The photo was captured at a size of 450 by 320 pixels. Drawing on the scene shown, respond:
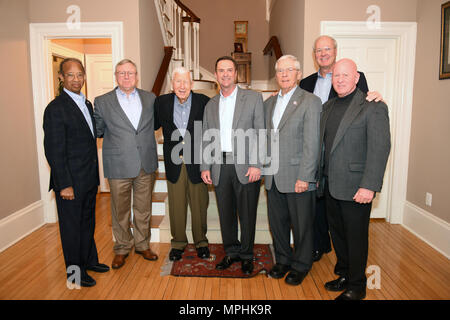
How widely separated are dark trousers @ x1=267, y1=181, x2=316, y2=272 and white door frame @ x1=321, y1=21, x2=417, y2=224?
1.93 m

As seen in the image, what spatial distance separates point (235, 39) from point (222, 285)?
627 centimetres

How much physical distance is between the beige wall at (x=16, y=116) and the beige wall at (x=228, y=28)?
176 inches

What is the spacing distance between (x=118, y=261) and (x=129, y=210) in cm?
44

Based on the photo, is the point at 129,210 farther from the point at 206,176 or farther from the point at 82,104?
the point at 82,104

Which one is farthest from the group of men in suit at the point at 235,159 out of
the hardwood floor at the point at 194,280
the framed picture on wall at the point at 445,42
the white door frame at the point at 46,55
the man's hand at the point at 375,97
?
the white door frame at the point at 46,55

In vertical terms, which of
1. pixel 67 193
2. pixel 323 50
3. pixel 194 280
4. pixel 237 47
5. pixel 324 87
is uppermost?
pixel 237 47

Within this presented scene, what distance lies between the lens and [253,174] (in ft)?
8.07

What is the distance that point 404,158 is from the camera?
12.3 feet

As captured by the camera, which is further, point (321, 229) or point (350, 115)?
point (321, 229)

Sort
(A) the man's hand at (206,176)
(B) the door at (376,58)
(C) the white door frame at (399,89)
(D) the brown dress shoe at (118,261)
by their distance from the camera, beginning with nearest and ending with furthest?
(A) the man's hand at (206,176) → (D) the brown dress shoe at (118,261) → (C) the white door frame at (399,89) → (B) the door at (376,58)

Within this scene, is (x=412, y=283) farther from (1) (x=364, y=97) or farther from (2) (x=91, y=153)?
(2) (x=91, y=153)

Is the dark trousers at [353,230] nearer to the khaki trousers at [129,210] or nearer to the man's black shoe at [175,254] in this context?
the man's black shoe at [175,254]

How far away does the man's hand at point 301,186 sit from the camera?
7.50 ft

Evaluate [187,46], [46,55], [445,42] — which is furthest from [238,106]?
[187,46]
